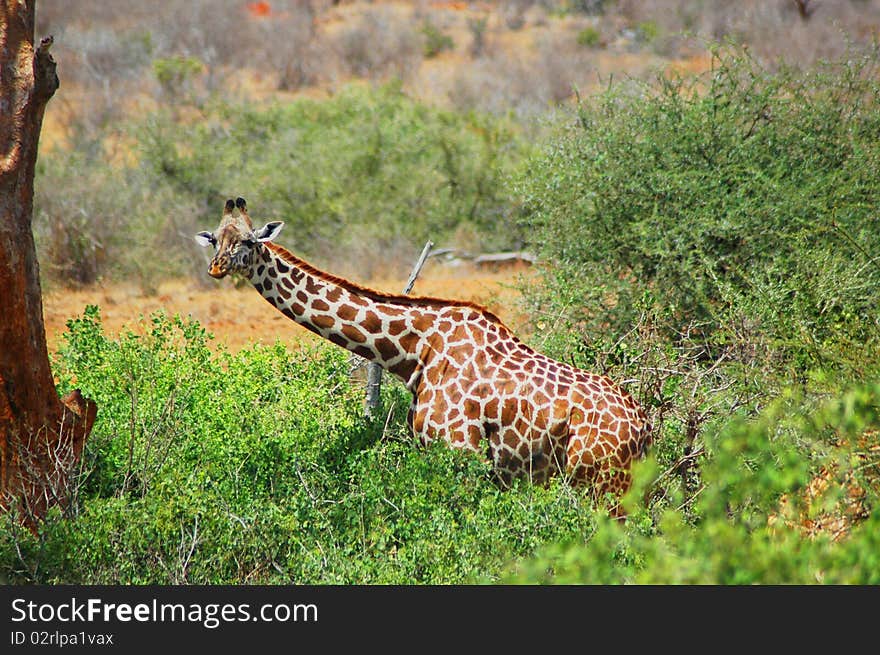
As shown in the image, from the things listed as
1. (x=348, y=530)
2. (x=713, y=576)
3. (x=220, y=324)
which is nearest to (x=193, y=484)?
(x=348, y=530)

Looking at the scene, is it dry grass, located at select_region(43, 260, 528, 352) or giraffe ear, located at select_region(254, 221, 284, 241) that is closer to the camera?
giraffe ear, located at select_region(254, 221, 284, 241)

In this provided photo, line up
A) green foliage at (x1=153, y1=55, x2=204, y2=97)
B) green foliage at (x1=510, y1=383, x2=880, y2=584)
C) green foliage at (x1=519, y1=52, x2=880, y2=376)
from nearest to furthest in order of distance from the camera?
green foliage at (x1=510, y1=383, x2=880, y2=584)
green foliage at (x1=519, y1=52, x2=880, y2=376)
green foliage at (x1=153, y1=55, x2=204, y2=97)

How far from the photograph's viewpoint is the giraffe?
Result: 6.71 metres

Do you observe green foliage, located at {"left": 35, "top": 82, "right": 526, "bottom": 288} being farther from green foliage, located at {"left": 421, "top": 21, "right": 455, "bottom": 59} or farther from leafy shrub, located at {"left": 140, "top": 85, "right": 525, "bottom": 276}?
green foliage, located at {"left": 421, "top": 21, "right": 455, "bottom": 59}

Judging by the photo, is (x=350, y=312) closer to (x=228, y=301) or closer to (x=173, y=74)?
(x=228, y=301)

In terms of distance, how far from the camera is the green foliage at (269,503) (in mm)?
5910

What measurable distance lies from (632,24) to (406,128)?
1484 cm

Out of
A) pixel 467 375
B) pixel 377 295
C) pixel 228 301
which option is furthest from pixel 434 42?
pixel 467 375

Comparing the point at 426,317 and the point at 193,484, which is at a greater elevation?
the point at 426,317

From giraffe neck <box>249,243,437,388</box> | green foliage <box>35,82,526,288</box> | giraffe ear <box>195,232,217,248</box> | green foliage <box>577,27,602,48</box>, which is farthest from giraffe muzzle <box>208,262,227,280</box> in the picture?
green foliage <box>577,27,602,48</box>

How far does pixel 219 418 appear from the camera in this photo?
739 cm

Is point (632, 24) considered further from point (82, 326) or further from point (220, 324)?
point (82, 326)

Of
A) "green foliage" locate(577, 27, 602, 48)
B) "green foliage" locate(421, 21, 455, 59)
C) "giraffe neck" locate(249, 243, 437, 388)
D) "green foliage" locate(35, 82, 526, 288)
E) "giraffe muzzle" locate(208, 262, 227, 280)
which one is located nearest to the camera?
"giraffe muzzle" locate(208, 262, 227, 280)

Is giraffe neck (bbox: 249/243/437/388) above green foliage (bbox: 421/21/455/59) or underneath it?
underneath
